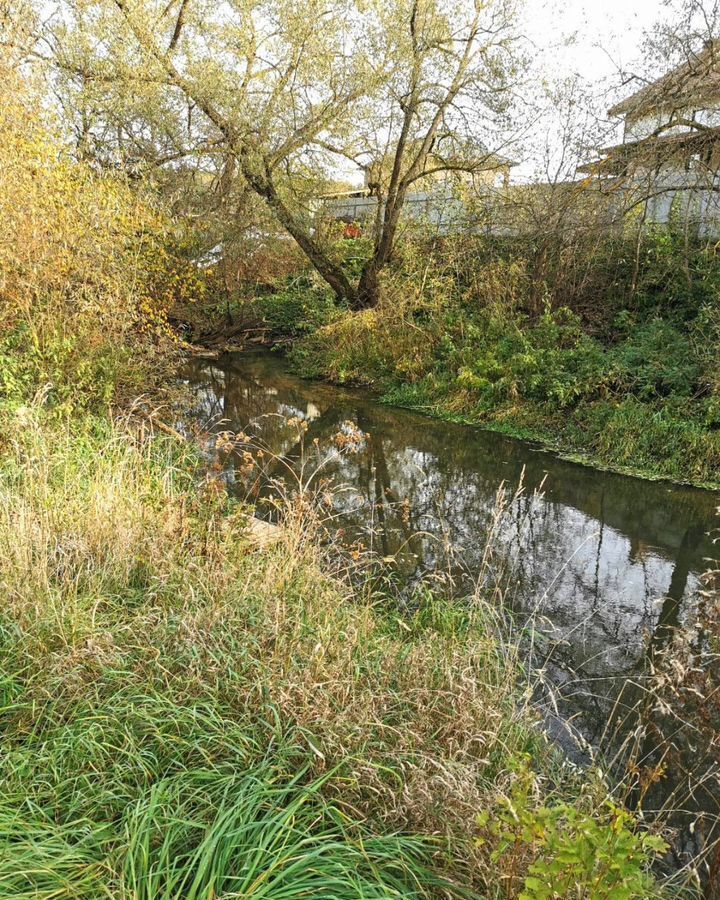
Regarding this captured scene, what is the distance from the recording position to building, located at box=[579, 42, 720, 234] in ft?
30.3

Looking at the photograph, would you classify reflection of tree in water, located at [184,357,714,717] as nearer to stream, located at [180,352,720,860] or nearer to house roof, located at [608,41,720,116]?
stream, located at [180,352,720,860]

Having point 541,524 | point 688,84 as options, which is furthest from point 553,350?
point 541,524

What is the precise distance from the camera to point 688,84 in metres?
9.38

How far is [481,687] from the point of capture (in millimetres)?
3367

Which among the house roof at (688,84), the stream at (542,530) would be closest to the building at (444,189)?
the house roof at (688,84)

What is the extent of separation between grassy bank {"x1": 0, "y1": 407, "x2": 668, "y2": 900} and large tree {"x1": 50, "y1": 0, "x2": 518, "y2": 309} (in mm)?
10189

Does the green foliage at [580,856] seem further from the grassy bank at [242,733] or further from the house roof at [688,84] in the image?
the house roof at [688,84]

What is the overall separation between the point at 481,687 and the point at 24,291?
21.9 ft

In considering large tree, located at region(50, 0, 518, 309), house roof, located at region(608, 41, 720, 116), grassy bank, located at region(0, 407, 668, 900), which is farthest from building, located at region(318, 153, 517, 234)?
grassy bank, located at region(0, 407, 668, 900)

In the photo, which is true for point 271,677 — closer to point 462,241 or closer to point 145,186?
point 145,186

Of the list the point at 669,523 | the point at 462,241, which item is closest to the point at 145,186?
the point at 462,241

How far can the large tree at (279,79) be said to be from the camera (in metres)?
11.6

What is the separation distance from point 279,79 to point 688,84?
727cm

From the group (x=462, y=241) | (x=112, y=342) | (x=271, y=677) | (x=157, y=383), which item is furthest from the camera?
(x=462, y=241)
